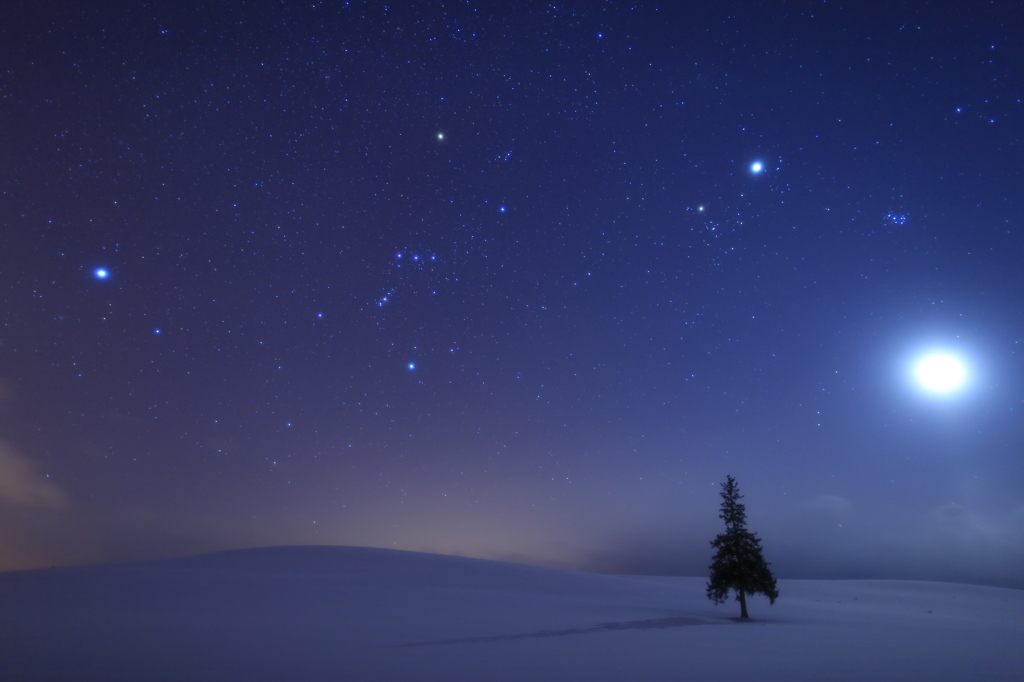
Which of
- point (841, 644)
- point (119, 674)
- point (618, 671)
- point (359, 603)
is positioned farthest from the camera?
point (359, 603)

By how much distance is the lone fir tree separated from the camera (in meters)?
25.1

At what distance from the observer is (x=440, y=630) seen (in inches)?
723

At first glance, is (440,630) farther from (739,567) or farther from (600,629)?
(739,567)

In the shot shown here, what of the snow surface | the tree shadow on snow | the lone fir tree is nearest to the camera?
the snow surface

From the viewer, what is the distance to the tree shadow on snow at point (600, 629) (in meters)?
16.2

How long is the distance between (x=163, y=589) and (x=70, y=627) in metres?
10.4

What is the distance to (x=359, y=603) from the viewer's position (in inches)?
971

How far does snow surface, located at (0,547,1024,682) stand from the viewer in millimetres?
12203

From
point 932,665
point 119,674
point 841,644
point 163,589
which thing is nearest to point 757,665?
point 932,665

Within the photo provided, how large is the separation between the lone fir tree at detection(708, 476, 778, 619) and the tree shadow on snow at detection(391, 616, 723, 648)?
2.59 meters

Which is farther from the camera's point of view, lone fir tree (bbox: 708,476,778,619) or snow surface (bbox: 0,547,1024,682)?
lone fir tree (bbox: 708,476,778,619)

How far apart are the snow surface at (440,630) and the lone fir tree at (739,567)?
1371mm

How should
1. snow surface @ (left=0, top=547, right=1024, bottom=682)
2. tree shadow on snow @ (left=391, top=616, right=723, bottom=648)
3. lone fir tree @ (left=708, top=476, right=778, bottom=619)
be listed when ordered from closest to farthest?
snow surface @ (left=0, top=547, right=1024, bottom=682) → tree shadow on snow @ (left=391, top=616, right=723, bottom=648) → lone fir tree @ (left=708, top=476, right=778, bottom=619)

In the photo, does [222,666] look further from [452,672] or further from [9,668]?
[452,672]
